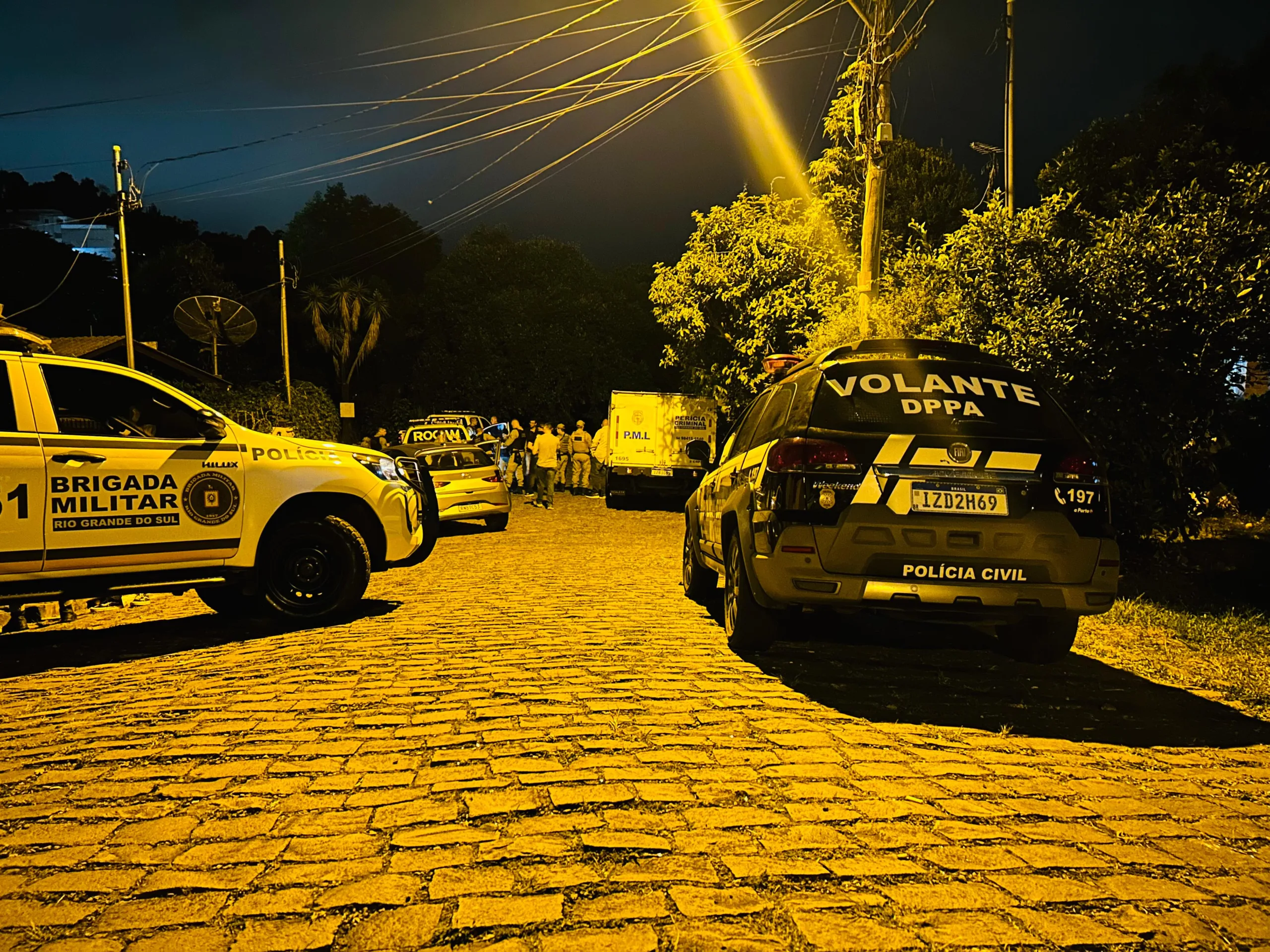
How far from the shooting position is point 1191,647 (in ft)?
24.4

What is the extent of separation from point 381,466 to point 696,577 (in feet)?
10.2

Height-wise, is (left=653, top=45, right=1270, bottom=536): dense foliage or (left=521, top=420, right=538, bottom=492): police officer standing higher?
(left=653, top=45, right=1270, bottom=536): dense foliage

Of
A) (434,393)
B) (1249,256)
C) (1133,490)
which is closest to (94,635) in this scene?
(1133,490)

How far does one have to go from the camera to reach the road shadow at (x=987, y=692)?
203 inches

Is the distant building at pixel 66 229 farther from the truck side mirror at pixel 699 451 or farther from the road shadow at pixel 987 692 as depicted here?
the road shadow at pixel 987 692

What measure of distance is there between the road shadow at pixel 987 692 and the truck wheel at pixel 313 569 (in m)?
3.58

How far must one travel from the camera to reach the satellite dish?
25828mm

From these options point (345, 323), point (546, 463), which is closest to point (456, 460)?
point (546, 463)

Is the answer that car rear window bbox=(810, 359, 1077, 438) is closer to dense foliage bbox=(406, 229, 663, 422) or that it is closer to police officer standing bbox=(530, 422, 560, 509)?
police officer standing bbox=(530, 422, 560, 509)

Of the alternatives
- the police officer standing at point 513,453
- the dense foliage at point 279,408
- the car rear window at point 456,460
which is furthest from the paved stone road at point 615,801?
the dense foliage at point 279,408

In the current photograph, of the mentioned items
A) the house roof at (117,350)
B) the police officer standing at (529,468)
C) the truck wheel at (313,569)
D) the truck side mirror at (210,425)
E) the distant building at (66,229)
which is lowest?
the truck wheel at (313,569)

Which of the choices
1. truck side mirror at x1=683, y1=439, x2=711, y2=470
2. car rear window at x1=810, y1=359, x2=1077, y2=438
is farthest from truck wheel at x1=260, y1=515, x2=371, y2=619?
car rear window at x1=810, y1=359, x2=1077, y2=438

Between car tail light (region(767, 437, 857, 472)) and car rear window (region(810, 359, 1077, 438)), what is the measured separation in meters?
0.16

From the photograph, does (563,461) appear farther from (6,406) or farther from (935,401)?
(935,401)
